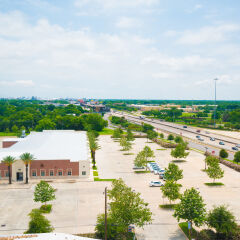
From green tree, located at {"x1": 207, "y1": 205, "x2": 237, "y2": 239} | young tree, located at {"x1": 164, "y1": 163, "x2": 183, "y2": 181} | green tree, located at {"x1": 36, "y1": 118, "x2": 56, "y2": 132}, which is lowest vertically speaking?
green tree, located at {"x1": 207, "y1": 205, "x2": 237, "y2": 239}

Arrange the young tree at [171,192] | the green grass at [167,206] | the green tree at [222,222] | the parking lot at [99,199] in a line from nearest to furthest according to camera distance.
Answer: the green tree at [222,222], the parking lot at [99,199], the young tree at [171,192], the green grass at [167,206]

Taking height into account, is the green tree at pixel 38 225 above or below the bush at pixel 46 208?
above

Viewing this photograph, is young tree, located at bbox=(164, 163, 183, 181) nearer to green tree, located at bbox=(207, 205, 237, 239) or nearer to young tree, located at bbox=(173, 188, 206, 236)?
young tree, located at bbox=(173, 188, 206, 236)

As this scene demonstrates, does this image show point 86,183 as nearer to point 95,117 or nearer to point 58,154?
point 58,154

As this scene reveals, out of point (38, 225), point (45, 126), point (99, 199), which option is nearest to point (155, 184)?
point (99, 199)

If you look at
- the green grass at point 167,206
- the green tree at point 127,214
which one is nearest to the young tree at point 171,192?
the green grass at point 167,206

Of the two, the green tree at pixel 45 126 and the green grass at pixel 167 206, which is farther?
A: the green tree at pixel 45 126

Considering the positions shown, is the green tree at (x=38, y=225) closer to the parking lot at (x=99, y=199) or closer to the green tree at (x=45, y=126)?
the parking lot at (x=99, y=199)

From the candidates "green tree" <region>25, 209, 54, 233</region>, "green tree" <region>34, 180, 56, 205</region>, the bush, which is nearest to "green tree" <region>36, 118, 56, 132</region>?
"green tree" <region>34, 180, 56, 205</region>
